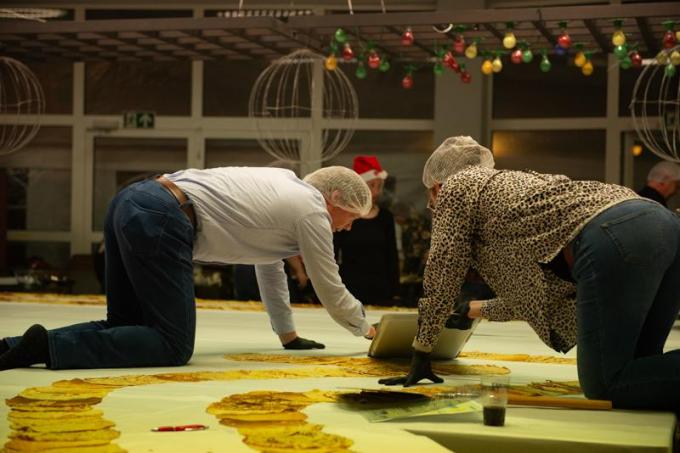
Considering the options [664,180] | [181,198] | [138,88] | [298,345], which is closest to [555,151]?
[664,180]

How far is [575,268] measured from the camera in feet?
10.1

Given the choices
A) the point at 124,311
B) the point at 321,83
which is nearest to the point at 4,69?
the point at 321,83

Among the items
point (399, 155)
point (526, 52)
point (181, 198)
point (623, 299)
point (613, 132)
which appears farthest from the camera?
point (399, 155)

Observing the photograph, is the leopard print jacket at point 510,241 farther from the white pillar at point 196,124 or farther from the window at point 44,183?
the window at point 44,183

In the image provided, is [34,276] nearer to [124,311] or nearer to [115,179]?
[115,179]

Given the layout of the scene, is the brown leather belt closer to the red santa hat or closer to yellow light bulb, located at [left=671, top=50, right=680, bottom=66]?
the red santa hat

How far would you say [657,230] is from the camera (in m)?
3.03

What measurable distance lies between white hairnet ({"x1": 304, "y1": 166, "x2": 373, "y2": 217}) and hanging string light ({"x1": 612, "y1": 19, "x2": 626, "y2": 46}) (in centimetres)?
311

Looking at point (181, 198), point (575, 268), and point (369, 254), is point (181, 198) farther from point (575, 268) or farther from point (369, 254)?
point (369, 254)

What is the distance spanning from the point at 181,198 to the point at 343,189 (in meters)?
0.62

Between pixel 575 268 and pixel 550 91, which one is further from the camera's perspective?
pixel 550 91

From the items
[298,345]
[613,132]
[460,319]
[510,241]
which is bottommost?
[298,345]

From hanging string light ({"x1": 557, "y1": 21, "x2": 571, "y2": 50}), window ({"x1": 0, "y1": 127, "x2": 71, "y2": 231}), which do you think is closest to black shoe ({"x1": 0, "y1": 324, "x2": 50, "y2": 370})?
hanging string light ({"x1": 557, "y1": 21, "x2": 571, "y2": 50})

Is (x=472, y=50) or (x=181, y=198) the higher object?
(x=472, y=50)
